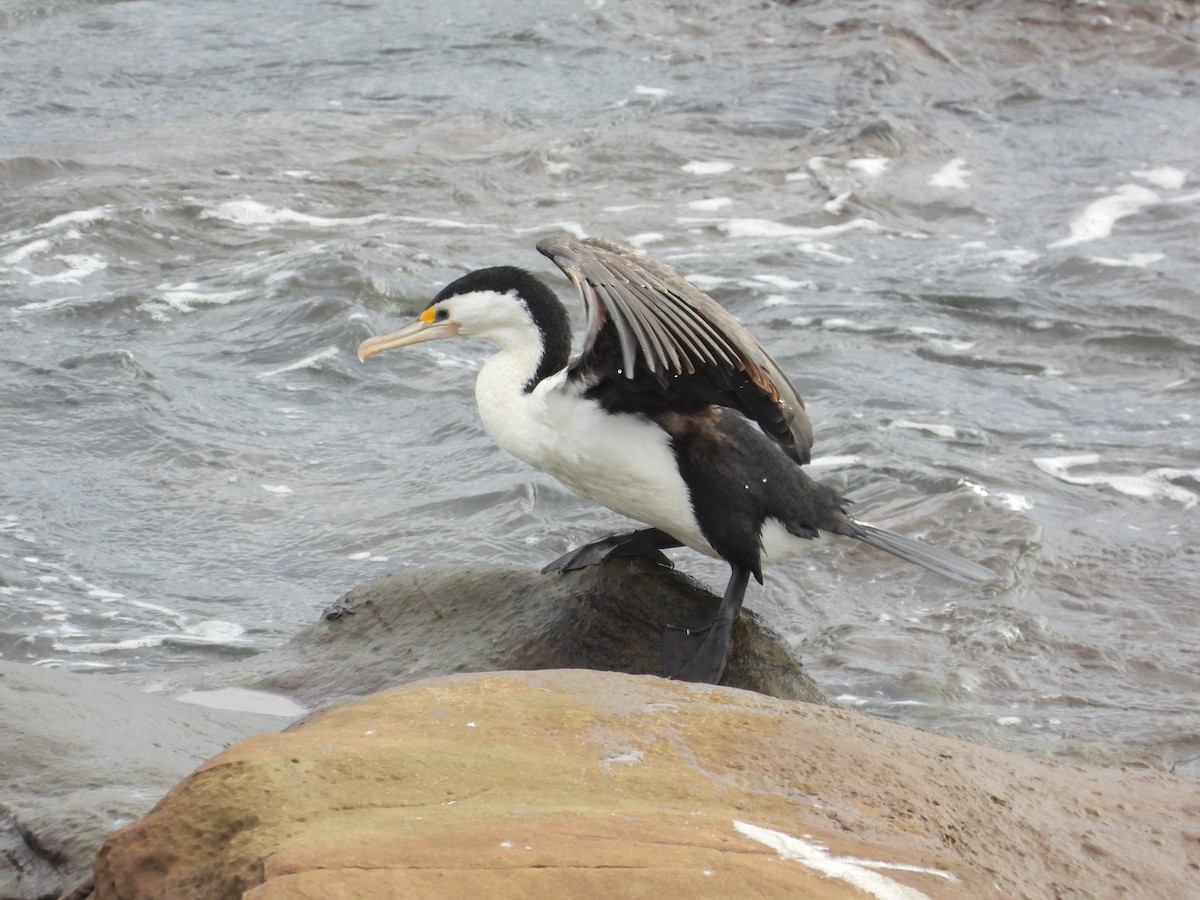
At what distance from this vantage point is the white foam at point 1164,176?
30.6ft

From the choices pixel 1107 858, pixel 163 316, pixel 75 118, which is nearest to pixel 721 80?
pixel 75 118

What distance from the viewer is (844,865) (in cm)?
209

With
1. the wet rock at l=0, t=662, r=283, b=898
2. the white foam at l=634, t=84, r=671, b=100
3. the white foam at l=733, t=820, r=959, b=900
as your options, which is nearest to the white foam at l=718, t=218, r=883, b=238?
the white foam at l=634, t=84, r=671, b=100

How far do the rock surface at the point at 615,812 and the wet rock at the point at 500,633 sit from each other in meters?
0.89

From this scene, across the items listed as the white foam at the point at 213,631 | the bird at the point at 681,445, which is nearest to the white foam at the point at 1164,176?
the bird at the point at 681,445

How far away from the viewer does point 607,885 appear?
1.94m

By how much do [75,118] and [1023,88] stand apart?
6414mm

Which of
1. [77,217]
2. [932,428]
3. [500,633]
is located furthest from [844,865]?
[77,217]

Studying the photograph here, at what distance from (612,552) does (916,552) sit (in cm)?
75

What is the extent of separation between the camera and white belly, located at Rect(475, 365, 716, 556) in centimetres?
372

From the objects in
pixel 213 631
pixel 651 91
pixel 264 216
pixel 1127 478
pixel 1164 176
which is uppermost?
pixel 651 91

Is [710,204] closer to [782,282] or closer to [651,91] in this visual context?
[782,282]

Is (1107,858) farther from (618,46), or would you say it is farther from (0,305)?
(618,46)

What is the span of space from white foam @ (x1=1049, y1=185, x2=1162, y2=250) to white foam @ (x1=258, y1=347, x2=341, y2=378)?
3.97 meters
